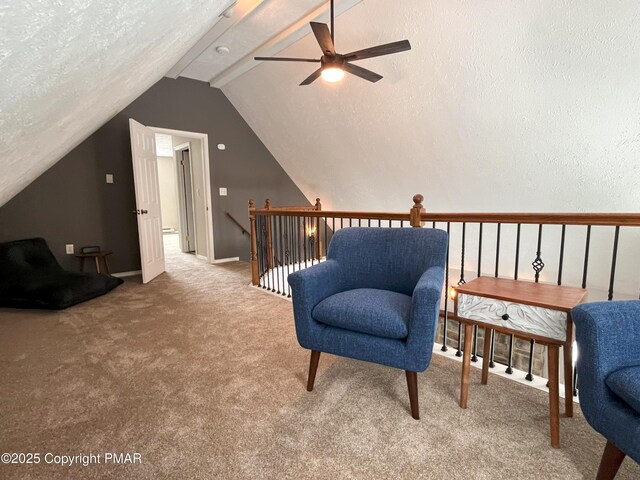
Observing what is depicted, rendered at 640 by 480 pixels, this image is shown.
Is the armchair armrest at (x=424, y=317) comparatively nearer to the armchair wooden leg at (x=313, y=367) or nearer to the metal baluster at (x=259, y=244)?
the armchair wooden leg at (x=313, y=367)

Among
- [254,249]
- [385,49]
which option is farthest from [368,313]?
[254,249]

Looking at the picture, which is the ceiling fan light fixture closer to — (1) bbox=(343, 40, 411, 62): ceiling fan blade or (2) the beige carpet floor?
(1) bbox=(343, 40, 411, 62): ceiling fan blade

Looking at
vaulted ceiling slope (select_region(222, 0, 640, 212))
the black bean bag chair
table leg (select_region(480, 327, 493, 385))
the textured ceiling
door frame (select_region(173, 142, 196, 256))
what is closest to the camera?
table leg (select_region(480, 327, 493, 385))

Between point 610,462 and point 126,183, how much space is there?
526 cm

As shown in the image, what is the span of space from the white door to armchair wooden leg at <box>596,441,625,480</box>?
431 centimetres

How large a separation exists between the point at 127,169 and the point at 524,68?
477 cm

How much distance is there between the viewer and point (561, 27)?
234 centimetres

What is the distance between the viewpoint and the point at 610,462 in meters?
1.06

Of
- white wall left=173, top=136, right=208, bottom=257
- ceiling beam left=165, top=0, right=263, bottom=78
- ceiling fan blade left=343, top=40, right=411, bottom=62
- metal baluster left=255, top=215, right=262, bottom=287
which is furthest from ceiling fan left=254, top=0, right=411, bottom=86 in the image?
white wall left=173, top=136, right=208, bottom=257

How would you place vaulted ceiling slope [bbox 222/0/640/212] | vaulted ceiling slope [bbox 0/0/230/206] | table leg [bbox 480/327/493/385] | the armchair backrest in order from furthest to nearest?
vaulted ceiling slope [bbox 222/0/640/212] → the armchair backrest → table leg [bbox 480/327/493/385] → vaulted ceiling slope [bbox 0/0/230/206]

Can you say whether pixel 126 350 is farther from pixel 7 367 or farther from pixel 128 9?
pixel 128 9

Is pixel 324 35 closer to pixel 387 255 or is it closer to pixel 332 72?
pixel 332 72

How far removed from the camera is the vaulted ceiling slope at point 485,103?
2.40 m

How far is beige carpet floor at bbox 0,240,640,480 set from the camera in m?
1.25
